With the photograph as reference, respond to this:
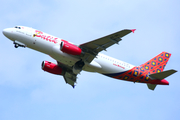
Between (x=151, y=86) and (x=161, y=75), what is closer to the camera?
(x=161, y=75)

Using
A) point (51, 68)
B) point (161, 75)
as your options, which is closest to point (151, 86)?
point (161, 75)

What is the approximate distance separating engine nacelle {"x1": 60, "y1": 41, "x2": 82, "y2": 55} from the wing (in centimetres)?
117

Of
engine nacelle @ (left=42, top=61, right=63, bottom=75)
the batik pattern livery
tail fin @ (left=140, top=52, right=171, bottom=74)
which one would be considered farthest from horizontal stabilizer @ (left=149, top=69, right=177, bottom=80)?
engine nacelle @ (left=42, top=61, right=63, bottom=75)

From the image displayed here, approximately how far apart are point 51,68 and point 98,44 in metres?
9.81

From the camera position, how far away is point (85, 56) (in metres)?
38.5

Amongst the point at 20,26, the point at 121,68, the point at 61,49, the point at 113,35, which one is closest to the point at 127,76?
the point at 121,68

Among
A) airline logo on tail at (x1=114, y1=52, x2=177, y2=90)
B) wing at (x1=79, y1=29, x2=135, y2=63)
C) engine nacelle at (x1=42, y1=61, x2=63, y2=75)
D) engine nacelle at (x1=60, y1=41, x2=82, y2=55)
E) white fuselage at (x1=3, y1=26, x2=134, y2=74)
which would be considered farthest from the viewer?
engine nacelle at (x1=42, y1=61, x2=63, y2=75)

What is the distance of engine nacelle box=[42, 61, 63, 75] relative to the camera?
43.4 meters

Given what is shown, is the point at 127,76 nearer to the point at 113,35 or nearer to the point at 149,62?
the point at 149,62

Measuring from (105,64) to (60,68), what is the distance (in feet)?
26.5

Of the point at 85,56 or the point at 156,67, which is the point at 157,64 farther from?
the point at 85,56

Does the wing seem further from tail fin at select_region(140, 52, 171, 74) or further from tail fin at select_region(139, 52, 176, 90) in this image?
tail fin at select_region(140, 52, 171, 74)

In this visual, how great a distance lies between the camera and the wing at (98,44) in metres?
35.7

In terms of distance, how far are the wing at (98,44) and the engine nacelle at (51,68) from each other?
6.96 meters
